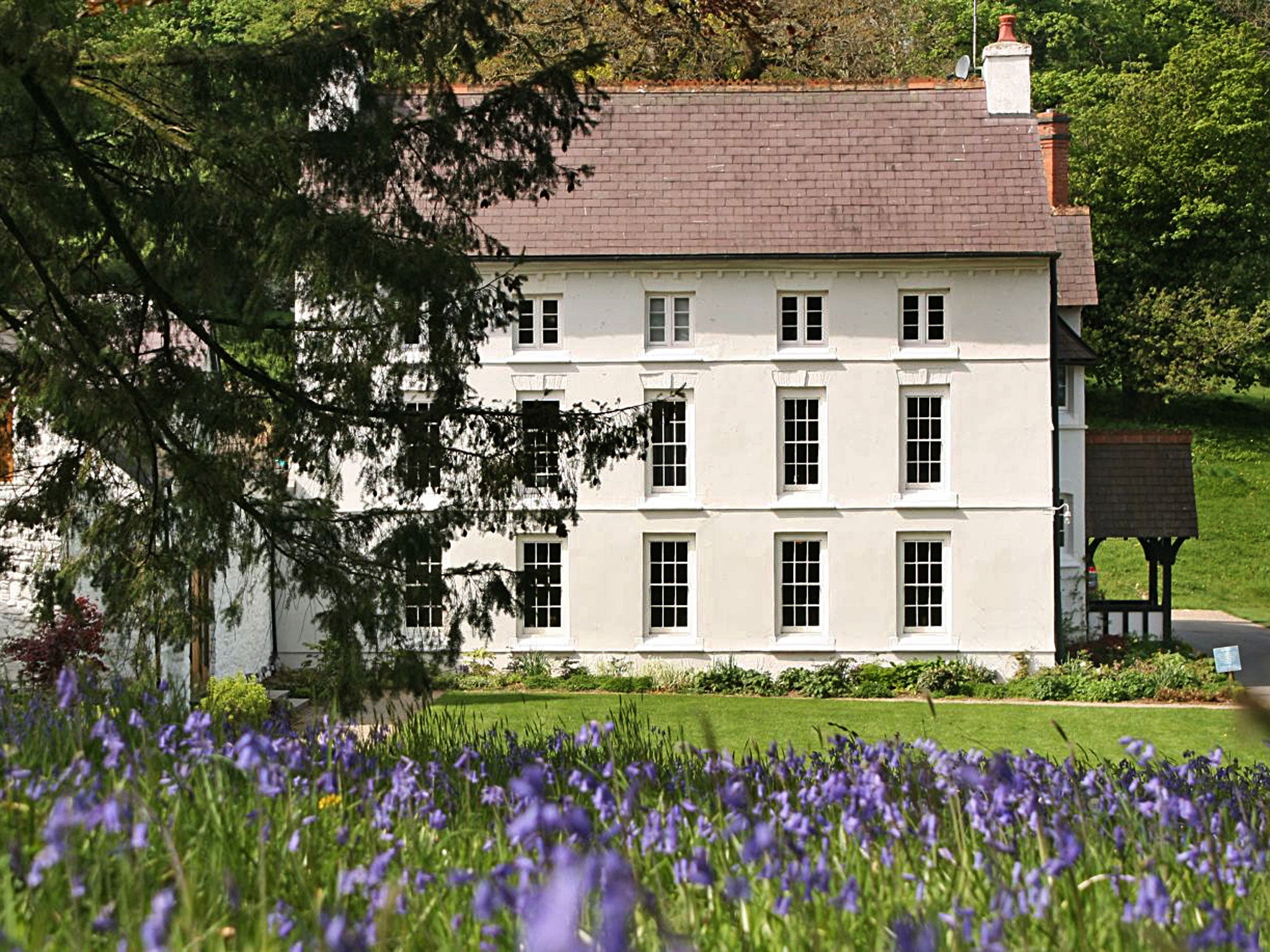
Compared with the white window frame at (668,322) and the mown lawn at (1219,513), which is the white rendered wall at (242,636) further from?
the mown lawn at (1219,513)

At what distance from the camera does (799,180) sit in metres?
29.3

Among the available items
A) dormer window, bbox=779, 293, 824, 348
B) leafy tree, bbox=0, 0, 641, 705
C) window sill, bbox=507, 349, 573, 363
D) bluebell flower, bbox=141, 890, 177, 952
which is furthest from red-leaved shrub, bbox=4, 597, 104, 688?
bluebell flower, bbox=141, 890, 177, 952

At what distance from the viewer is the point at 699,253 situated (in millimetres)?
28438

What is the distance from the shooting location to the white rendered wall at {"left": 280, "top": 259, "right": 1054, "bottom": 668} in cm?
2850

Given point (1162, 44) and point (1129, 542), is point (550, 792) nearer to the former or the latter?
point (1129, 542)

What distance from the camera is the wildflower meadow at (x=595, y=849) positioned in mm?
2445

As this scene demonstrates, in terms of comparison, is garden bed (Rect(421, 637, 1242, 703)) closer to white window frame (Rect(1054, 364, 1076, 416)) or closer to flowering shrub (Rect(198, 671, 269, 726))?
flowering shrub (Rect(198, 671, 269, 726))

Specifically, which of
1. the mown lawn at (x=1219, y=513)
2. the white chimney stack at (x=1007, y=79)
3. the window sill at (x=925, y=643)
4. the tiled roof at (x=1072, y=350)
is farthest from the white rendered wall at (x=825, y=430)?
the mown lawn at (x=1219, y=513)

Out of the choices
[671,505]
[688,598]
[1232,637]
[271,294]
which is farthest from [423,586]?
[1232,637]

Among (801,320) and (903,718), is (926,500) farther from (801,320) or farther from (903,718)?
(903,718)

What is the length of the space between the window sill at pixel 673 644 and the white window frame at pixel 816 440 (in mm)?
3242

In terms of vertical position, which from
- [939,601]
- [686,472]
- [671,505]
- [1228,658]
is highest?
[686,472]

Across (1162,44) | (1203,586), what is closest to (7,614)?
(1203,586)

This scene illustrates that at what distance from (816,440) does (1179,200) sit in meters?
30.4
